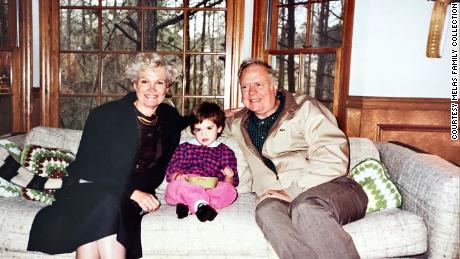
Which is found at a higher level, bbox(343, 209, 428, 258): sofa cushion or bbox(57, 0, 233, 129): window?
bbox(57, 0, 233, 129): window

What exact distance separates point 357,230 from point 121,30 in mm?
2506

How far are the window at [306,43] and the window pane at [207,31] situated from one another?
1.10 ft

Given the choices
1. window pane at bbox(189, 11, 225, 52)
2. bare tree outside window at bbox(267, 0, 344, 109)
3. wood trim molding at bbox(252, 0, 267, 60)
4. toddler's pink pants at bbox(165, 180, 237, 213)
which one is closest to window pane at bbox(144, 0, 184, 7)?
window pane at bbox(189, 11, 225, 52)

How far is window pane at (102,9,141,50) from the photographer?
11.0ft

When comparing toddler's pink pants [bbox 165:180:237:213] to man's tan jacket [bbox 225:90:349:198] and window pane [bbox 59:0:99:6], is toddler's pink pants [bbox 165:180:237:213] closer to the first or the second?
man's tan jacket [bbox 225:90:349:198]

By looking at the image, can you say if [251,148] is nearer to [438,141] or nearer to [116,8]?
[438,141]

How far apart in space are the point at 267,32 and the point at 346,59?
2.27 ft

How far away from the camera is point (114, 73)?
3.41 meters

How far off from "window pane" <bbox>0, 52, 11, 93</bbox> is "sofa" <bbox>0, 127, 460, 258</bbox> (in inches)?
56.9

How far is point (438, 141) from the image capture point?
2.96 metres

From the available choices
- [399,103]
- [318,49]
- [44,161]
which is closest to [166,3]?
[318,49]

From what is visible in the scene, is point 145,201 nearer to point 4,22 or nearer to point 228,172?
point 228,172

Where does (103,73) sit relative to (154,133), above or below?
above

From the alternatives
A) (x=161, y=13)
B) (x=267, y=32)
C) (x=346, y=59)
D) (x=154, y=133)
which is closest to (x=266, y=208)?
(x=154, y=133)
